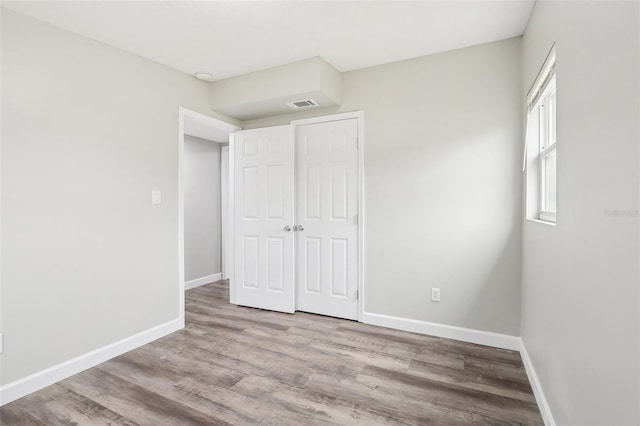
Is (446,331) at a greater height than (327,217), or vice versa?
(327,217)

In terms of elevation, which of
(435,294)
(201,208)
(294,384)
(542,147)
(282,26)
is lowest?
(294,384)

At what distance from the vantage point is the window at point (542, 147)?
2.00m

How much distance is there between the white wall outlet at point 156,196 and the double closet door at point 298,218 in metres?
1.01

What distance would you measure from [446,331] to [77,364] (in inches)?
112

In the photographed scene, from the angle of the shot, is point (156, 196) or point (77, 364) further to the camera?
point (156, 196)

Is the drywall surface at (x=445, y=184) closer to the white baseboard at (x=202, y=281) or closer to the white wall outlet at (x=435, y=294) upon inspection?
the white wall outlet at (x=435, y=294)

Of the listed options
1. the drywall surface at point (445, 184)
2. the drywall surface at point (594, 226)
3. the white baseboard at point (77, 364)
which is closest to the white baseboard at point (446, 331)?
the drywall surface at point (445, 184)

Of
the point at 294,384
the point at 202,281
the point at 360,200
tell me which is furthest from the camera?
the point at 202,281

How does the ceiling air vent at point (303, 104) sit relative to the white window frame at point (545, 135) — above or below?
above

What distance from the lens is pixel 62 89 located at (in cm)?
230

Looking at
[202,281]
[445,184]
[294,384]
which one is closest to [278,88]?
[445,184]

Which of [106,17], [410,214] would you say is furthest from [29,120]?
[410,214]

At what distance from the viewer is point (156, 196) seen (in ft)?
9.62

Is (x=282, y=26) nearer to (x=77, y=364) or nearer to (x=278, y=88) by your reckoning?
(x=278, y=88)
